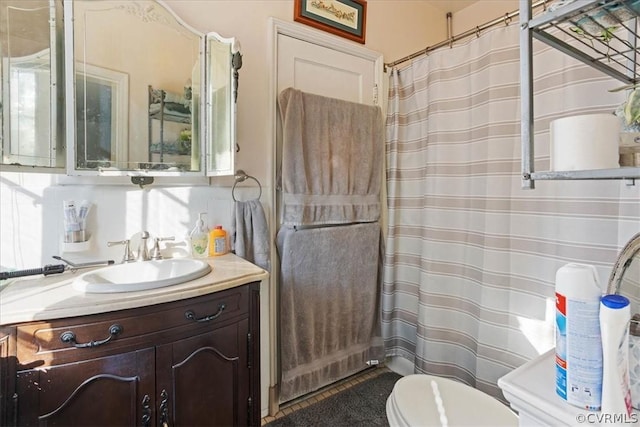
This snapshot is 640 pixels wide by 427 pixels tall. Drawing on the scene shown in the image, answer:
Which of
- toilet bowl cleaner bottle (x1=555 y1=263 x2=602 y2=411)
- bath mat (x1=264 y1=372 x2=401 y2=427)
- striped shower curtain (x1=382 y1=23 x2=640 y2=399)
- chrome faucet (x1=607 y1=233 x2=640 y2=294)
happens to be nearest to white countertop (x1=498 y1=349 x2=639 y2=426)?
toilet bowl cleaner bottle (x1=555 y1=263 x2=602 y2=411)

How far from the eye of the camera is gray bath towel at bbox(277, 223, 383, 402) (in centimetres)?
172

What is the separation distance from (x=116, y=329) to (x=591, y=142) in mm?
1269

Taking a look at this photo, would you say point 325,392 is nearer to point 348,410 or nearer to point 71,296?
point 348,410

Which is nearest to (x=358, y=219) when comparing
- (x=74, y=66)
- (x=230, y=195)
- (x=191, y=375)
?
(x=230, y=195)

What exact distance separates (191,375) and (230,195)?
32.3 inches

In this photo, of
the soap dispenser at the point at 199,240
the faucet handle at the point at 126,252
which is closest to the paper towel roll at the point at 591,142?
the soap dispenser at the point at 199,240

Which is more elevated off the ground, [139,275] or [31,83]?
[31,83]

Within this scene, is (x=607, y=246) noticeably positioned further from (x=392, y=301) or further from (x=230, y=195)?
(x=230, y=195)

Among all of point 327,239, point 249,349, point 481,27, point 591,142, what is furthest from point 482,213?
point 249,349

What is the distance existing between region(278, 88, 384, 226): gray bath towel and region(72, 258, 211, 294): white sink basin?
577 millimetres

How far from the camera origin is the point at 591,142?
0.64 m

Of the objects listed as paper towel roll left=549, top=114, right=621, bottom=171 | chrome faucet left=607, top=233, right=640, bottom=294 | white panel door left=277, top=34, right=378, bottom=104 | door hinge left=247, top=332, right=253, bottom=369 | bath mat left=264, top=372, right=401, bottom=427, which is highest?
white panel door left=277, top=34, right=378, bottom=104

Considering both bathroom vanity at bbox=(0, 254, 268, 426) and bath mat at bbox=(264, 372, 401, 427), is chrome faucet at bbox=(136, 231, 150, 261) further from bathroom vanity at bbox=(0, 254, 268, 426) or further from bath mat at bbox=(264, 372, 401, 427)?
bath mat at bbox=(264, 372, 401, 427)

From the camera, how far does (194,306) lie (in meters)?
1.08
